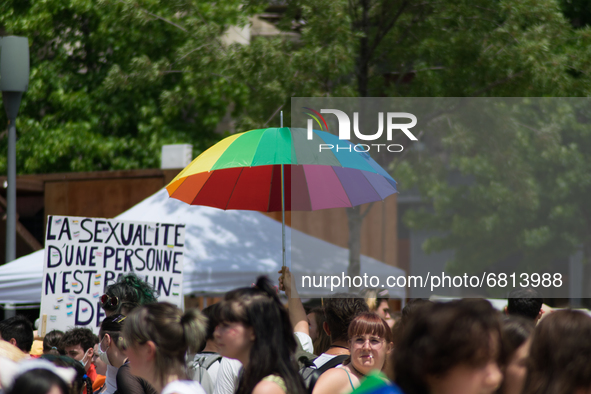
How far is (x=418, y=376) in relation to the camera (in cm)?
192

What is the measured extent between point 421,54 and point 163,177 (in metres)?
5.39

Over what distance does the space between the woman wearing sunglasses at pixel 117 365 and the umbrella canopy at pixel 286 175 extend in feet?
4.79

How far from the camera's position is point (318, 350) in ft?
17.7

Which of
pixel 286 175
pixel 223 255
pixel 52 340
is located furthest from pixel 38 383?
pixel 223 255

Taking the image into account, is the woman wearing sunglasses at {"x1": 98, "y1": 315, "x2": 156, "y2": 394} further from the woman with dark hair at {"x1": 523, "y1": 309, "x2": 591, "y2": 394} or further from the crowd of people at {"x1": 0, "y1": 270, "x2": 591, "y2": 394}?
the woman with dark hair at {"x1": 523, "y1": 309, "x2": 591, "y2": 394}

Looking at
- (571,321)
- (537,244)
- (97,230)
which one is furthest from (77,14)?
(571,321)

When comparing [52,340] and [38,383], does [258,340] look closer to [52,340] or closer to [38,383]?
[38,383]

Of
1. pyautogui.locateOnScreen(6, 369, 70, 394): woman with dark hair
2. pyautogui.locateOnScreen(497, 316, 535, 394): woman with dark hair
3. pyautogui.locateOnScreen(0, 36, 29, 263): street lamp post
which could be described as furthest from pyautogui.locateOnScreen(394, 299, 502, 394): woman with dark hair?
pyautogui.locateOnScreen(0, 36, 29, 263): street lamp post

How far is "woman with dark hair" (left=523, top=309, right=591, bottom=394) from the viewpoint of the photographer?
233cm

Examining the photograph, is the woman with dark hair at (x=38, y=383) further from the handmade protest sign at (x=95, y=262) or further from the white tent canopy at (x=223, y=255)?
the white tent canopy at (x=223, y=255)

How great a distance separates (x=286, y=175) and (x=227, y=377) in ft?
7.45

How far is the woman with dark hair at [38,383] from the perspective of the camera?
7.33ft

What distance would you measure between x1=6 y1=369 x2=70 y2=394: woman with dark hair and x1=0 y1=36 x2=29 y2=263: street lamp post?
6.67 metres

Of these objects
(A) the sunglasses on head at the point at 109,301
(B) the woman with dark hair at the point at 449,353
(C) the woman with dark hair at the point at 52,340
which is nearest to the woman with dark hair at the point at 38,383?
(B) the woman with dark hair at the point at 449,353
